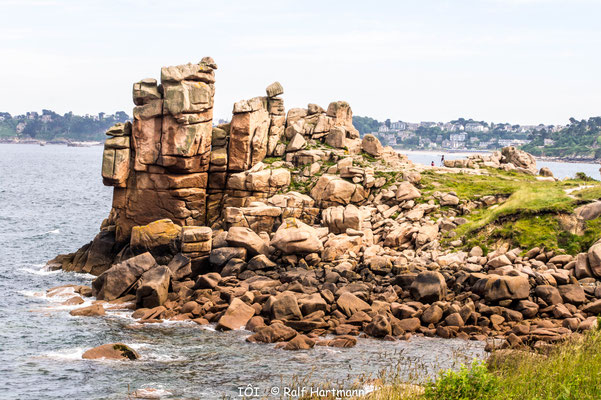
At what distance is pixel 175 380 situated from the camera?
27.7 metres

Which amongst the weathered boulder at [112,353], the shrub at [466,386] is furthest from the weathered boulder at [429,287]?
the shrub at [466,386]

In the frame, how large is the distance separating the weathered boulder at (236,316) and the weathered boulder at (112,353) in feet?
19.4

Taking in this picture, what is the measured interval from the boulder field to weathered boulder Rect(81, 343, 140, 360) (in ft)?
20.7

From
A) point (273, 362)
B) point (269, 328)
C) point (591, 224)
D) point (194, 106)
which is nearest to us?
point (273, 362)

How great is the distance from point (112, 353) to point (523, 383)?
60.8ft

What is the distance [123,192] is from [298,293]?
2117cm

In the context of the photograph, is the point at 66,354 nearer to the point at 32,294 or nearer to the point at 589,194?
the point at 32,294

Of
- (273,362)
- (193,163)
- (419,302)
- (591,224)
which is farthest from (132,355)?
(591,224)

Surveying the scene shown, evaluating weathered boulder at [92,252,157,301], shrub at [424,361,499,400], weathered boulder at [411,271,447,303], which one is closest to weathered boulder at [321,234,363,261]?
weathered boulder at [411,271,447,303]

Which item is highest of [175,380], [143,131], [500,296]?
[143,131]

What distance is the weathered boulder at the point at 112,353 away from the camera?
3053 centimetres

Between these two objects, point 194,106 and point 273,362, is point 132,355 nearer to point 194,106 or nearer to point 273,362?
point 273,362

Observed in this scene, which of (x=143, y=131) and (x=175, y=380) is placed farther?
(x=143, y=131)

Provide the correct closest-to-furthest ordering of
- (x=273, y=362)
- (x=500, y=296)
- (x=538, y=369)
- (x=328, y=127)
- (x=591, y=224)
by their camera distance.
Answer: (x=538, y=369) → (x=273, y=362) → (x=500, y=296) → (x=591, y=224) → (x=328, y=127)
